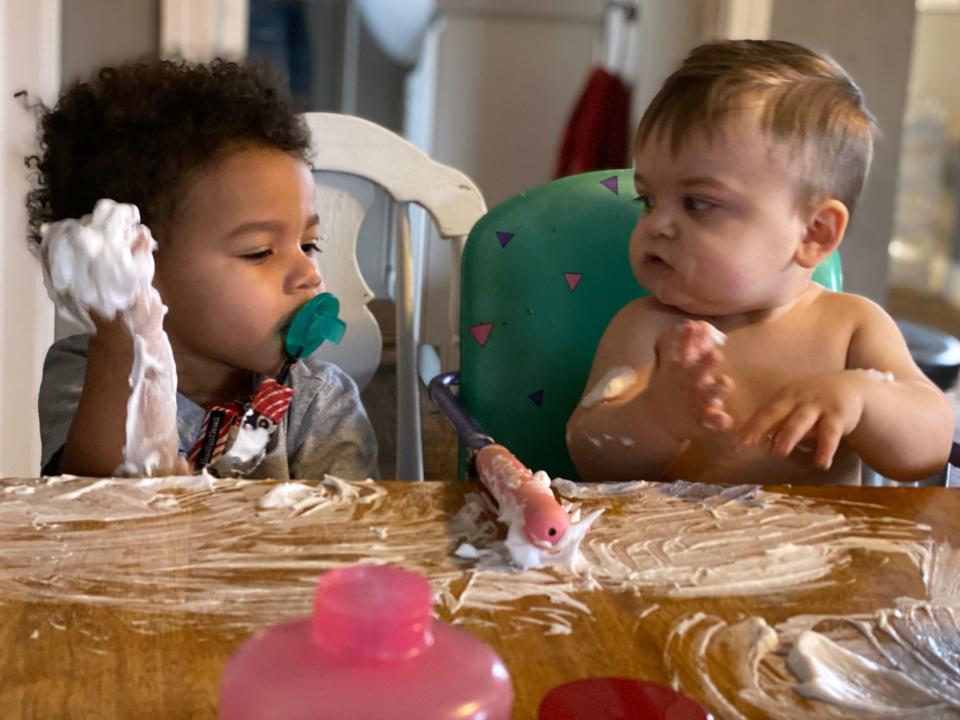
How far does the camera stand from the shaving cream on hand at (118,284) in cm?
87

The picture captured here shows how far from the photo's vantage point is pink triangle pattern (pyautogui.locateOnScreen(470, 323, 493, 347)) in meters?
1.31

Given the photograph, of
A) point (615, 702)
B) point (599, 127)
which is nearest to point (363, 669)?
point (615, 702)

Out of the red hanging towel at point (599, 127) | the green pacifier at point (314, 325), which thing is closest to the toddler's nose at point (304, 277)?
the green pacifier at point (314, 325)

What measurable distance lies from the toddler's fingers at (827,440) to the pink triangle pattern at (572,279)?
0.40 meters

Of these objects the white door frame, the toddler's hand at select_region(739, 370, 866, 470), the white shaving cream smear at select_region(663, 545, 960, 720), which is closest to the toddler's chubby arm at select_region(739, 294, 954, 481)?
the toddler's hand at select_region(739, 370, 866, 470)

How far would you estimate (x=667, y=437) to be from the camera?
1.09m

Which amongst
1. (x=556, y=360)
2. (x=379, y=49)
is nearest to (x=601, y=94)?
(x=379, y=49)

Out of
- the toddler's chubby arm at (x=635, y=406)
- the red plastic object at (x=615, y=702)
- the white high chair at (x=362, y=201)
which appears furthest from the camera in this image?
the white high chair at (x=362, y=201)

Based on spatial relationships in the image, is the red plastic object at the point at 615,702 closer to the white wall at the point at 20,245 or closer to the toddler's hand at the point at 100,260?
the toddler's hand at the point at 100,260

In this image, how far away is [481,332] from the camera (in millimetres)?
1307

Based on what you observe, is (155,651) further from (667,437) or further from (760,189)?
(760,189)

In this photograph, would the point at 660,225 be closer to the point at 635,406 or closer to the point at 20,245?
the point at 635,406

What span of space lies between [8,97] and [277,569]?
159cm

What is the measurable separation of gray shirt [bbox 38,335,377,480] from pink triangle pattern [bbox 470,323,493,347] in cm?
15
